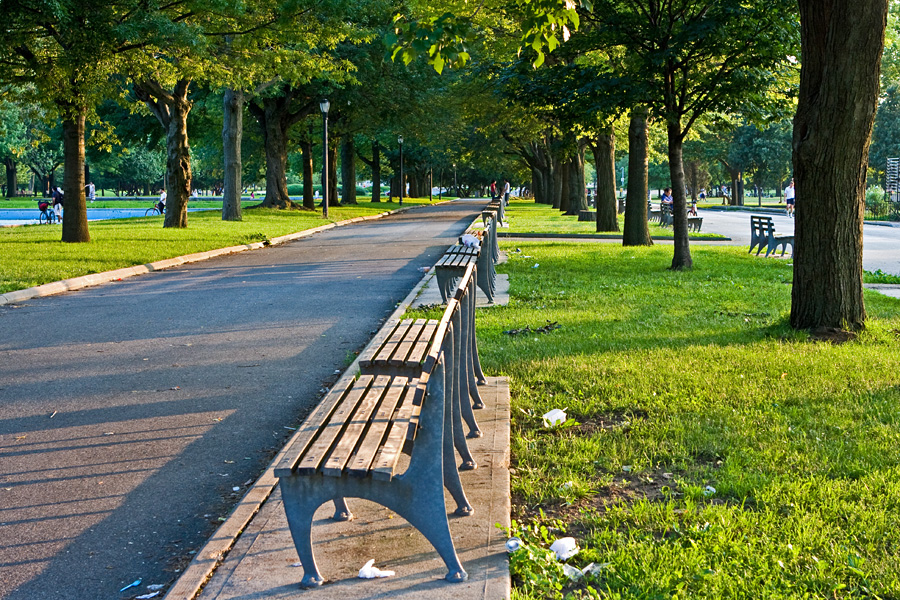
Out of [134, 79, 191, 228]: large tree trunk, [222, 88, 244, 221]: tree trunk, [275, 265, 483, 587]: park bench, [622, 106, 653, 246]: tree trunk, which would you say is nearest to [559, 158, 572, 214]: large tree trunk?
[222, 88, 244, 221]: tree trunk

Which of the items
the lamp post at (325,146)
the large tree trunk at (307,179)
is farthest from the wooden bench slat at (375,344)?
the large tree trunk at (307,179)

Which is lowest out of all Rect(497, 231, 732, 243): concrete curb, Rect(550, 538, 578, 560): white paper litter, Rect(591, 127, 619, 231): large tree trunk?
Rect(550, 538, 578, 560): white paper litter

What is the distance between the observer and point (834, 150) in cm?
864

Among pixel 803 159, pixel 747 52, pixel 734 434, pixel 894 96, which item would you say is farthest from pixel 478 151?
pixel 734 434

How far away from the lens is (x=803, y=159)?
29.0 ft

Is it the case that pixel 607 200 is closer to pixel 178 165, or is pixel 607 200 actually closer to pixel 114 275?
pixel 178 165

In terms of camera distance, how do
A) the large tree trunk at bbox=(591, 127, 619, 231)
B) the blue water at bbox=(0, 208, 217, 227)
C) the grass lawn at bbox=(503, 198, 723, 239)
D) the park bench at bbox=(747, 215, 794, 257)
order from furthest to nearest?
the blue water at bbox=(0, 208, 217, 227), the grass lawn at bbox=(503, 198, 723, 239), the large tree trunk at bbox=(591, 127, 619, 231), the park bench at bbox=(747, 215, 794, 257)

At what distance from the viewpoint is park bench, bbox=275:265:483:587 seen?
3352 millimetres

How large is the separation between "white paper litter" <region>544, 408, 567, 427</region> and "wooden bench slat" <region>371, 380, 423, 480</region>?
177 centimetres

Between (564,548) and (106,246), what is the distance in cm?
1777

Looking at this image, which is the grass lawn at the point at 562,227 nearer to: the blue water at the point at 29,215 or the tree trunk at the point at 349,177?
the blue water at the point at 29,215

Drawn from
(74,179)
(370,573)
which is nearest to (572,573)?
(370,573)

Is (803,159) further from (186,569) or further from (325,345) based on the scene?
(186,569)

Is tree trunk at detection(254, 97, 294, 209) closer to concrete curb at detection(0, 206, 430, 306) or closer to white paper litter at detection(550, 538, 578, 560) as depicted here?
concrete curb at detection(0, 206, 430, 306)
